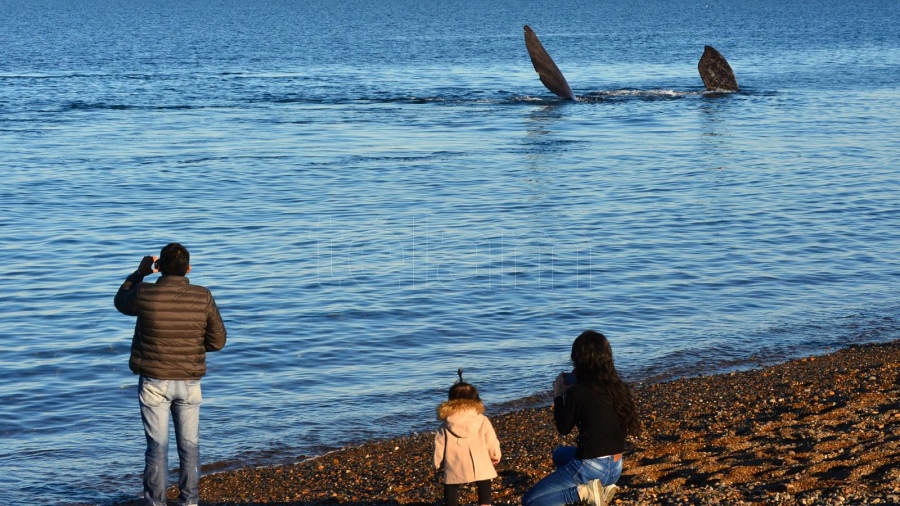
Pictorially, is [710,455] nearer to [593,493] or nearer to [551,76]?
[593,493]

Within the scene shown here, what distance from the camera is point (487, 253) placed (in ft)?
64.3

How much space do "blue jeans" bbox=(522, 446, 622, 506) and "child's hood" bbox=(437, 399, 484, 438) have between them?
22.2 inches

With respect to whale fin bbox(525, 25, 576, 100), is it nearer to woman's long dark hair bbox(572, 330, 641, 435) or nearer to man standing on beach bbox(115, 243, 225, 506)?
man standing on beach bbox(115, 243, 225, 506)

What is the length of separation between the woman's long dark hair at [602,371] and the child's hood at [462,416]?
26.3 inches

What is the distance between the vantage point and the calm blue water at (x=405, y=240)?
1245 cm

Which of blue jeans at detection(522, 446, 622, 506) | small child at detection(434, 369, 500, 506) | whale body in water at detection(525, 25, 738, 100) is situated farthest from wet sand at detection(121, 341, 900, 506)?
whale body in water at detection(525, 25, 738, 100)

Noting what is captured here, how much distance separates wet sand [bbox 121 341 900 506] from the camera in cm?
739

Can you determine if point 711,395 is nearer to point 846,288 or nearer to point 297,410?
point 297,410

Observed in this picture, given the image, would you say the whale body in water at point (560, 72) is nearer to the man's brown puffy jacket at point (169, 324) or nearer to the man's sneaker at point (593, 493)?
the man's brown puffy jacket at point (169, 324)

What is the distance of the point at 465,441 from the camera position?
23.1 feet

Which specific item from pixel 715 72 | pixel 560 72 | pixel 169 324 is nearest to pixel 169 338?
pixel 169 324

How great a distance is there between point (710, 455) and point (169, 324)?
4.01 meters

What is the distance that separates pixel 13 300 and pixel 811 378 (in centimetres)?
1114

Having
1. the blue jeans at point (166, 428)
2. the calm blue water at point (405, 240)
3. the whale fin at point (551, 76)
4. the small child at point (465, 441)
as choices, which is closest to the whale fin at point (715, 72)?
the calm blue water at point (405, 240)
